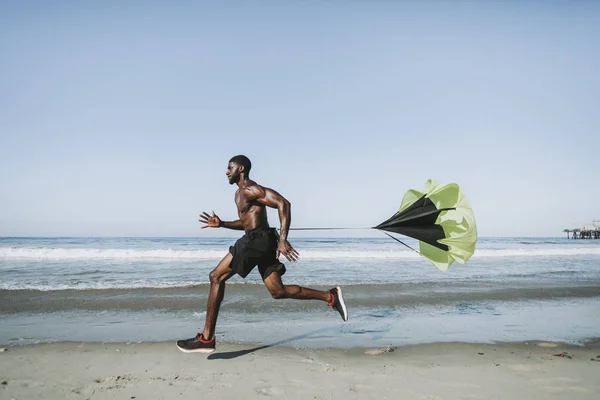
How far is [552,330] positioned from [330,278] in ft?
22.9

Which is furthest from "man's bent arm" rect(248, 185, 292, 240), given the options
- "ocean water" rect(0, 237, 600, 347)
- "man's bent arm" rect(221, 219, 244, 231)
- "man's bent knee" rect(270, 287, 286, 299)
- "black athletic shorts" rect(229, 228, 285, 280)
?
"ocean water" rect(0, 237, 600, 347)

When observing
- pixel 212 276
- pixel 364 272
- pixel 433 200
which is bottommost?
pixel 364 272

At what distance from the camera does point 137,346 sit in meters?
5.32

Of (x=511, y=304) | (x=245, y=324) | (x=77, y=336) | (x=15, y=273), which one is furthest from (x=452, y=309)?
(x=15, y=273)

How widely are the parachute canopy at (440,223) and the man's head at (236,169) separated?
76.9 inches

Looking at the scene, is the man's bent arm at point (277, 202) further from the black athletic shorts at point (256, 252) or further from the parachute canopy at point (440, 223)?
the parachute canopy at point (440, 223)

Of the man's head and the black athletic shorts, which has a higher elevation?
the man's head

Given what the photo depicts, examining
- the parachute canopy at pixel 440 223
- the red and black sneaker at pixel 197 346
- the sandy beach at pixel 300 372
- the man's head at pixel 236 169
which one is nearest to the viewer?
the sandy beach at pixel 300 372

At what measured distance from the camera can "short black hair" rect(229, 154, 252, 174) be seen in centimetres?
523

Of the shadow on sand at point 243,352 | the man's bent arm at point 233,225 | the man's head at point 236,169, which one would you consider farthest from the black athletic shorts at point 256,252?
the shadow on sand at point 243,352

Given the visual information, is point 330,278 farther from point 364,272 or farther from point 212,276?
point 212,276

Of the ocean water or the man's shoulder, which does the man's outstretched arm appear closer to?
the man's shoulder

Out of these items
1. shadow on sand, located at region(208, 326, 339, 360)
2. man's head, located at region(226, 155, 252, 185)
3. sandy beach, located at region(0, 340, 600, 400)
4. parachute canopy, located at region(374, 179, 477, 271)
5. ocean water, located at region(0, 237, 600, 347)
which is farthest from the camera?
ocean water, located at region(0, 237, 600, 347)

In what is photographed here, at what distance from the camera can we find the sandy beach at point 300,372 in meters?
3.82
